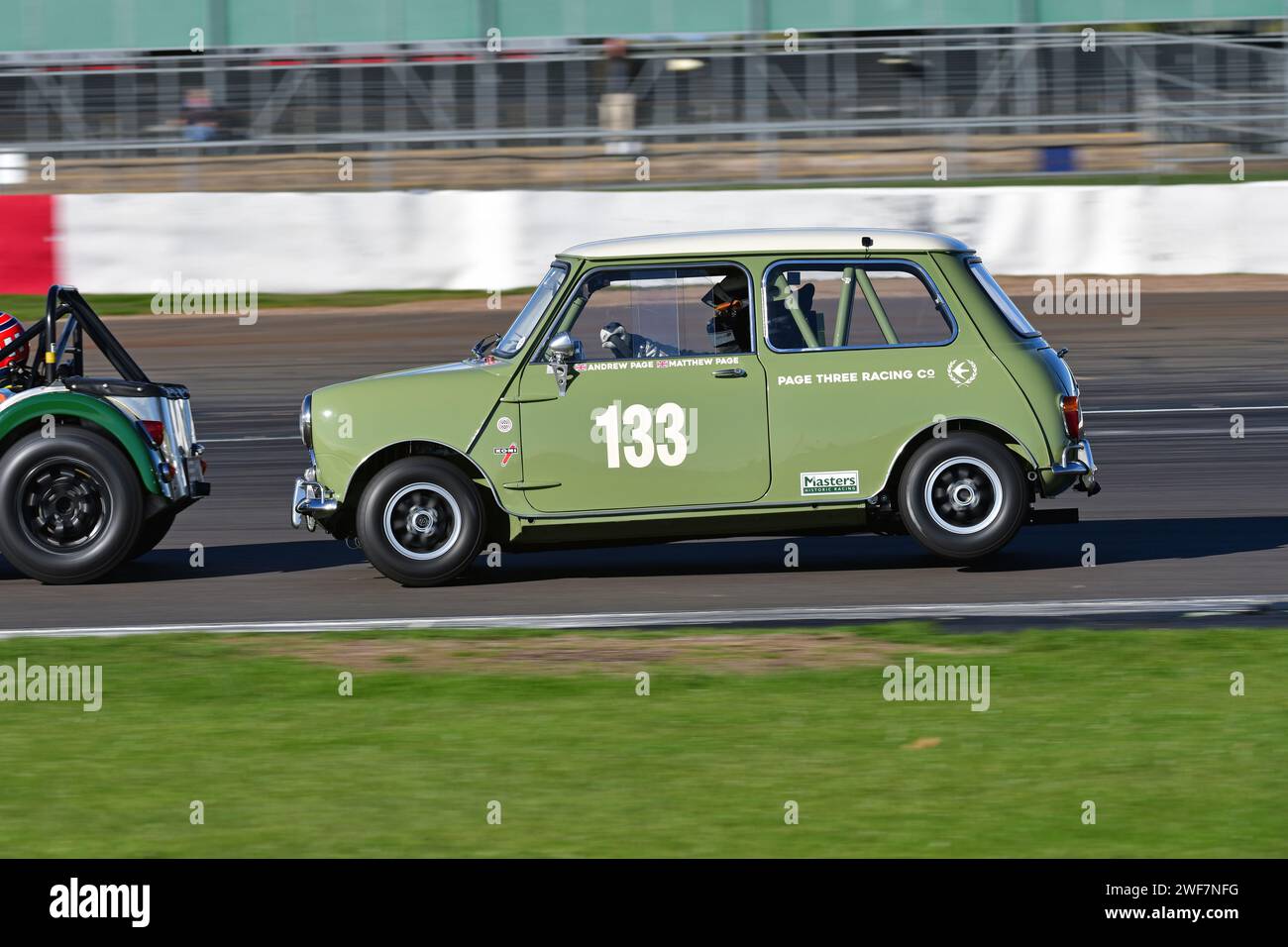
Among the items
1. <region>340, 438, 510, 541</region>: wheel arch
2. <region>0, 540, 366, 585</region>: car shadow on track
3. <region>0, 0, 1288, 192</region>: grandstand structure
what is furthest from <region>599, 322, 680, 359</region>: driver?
<region>0, 0, 1288, 192</region>: grandstand structure

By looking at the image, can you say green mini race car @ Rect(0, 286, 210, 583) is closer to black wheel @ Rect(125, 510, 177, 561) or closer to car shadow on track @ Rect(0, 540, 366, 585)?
black wheel @ Rect(125, 510, 177, 561)

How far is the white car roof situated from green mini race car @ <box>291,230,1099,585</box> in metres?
0.02

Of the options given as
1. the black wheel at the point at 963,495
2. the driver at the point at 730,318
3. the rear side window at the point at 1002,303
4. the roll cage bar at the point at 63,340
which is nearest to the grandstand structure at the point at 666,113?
the roll cage bar at the point at 63,340

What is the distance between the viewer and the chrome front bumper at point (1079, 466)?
30.7 ft

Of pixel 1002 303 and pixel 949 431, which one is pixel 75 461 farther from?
pixel 1002 303

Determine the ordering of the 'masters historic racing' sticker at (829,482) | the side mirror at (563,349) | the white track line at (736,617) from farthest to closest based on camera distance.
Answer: the 'masters historic racing' sticker at (829,482), the side mirror at (563,349), the white track line at (736,617)

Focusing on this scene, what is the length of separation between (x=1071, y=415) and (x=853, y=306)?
1.21m

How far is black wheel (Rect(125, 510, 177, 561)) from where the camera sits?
9883mm

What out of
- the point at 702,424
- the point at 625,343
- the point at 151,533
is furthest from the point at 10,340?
the point at 702,424

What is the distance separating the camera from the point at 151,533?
10.3 m

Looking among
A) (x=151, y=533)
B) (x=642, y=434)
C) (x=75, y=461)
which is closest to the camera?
(x=642, y=434)

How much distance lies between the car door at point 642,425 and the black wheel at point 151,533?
2057 mm

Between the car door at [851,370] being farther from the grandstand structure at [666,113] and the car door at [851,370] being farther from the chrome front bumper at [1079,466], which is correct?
the grandstand structure at [666,113]

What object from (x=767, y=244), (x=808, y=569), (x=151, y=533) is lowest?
(x=808, y=569)
